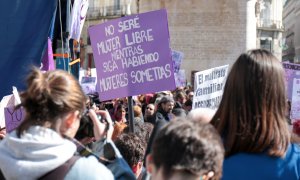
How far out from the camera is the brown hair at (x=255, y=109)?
7.79ft

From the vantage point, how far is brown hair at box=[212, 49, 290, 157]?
2.37 m

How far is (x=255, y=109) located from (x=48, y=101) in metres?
0.86

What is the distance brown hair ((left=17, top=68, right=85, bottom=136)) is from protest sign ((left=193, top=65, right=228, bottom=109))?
444 cm

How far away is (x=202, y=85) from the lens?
23.3 ft

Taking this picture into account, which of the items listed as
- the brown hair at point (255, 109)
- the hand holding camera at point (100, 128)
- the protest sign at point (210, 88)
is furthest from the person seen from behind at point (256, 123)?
the protest sign at point (210, 88)

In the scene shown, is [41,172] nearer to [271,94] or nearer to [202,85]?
[271,94]

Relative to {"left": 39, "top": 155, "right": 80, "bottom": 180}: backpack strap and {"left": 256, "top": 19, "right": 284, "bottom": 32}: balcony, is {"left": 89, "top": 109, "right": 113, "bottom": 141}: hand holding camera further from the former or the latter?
{"left": 256, "top": 19, "right": 284, "bottom": 32}: balcony

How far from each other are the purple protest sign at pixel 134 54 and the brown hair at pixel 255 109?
7.29 ft

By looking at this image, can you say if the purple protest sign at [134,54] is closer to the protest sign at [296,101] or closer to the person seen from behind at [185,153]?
the protest sign at [296,101]

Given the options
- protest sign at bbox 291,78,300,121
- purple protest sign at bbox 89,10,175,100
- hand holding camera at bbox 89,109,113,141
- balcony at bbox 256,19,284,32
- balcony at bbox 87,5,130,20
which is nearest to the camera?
hand holding camera at bbox 89,109,113,141

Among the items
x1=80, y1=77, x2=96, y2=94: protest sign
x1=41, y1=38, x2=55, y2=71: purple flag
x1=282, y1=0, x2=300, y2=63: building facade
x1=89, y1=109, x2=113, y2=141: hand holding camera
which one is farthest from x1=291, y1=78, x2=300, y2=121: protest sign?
x1=282, y1=0, x2=300, y2=63: building facade

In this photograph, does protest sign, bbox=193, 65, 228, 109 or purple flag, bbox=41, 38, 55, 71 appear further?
protest sign, bbox=193, 65, 228, 109

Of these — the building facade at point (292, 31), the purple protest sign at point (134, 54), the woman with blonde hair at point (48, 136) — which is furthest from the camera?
the building facade at point (292, 31)

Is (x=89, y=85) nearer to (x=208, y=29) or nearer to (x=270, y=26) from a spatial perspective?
(x=208, y=29)
